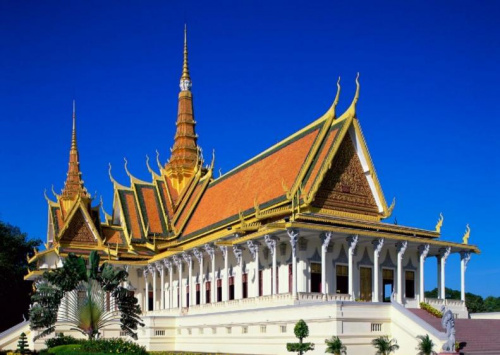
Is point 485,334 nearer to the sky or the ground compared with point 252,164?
nearer to the ground

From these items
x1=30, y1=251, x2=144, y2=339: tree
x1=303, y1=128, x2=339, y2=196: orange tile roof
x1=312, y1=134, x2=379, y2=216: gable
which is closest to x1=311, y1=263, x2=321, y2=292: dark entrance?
x1=312, y1=134, x2=379, y2=216: gable

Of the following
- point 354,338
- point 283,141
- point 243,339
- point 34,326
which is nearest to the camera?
point 354,338

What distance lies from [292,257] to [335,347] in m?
6.18

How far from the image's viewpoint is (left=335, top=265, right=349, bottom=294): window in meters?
28.9

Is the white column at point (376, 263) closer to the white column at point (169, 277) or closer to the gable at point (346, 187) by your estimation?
the gable at point (346, 187)

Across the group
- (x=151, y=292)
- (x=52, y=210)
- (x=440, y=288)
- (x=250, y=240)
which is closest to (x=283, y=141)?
(x=250, y=240)

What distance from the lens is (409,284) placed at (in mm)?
31109

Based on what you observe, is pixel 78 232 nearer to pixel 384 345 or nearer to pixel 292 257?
pixel 292 257

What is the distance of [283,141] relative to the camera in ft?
116

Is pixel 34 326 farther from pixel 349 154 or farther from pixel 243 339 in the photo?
pixel 349 154

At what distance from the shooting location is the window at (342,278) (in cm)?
2888

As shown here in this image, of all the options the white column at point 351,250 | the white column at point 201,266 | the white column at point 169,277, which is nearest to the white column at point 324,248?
the white column at point 351,250

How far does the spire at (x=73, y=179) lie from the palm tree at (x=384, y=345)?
2817cm

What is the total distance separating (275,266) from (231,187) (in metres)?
11.3
